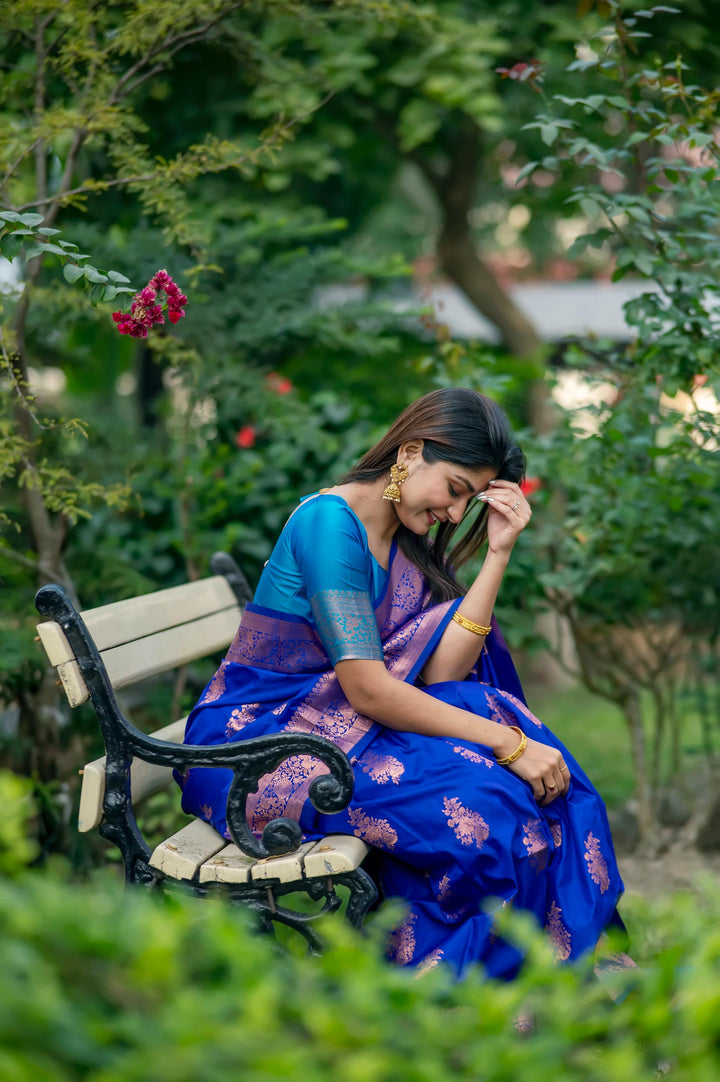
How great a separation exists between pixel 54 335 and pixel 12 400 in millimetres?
1631

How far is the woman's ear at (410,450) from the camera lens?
2.53 meters

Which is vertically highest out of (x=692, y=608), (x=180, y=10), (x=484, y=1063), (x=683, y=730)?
(x=180, y=10)

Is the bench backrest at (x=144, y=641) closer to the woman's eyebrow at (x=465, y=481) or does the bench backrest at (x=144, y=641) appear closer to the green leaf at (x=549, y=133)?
the woman's eyebrow at (x=465, y=481)

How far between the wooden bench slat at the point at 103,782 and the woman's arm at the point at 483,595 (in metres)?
0.73

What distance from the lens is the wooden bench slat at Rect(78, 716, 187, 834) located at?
7.23 ft

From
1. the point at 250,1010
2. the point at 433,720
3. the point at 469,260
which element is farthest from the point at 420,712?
the point at 469,260

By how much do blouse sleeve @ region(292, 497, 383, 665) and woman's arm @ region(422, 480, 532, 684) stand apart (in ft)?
1.07

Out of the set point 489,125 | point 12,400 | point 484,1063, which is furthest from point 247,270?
point 484,1063

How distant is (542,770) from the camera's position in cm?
232

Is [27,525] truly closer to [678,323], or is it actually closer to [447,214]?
[678,323]

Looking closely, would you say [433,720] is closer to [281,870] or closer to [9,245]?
[281,870]

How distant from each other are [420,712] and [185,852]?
1.99ft

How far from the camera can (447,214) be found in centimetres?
657

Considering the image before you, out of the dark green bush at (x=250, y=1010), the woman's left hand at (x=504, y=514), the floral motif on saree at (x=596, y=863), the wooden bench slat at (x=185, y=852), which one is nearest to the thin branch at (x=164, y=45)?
the woman's left hand at (x=504, y=514)
